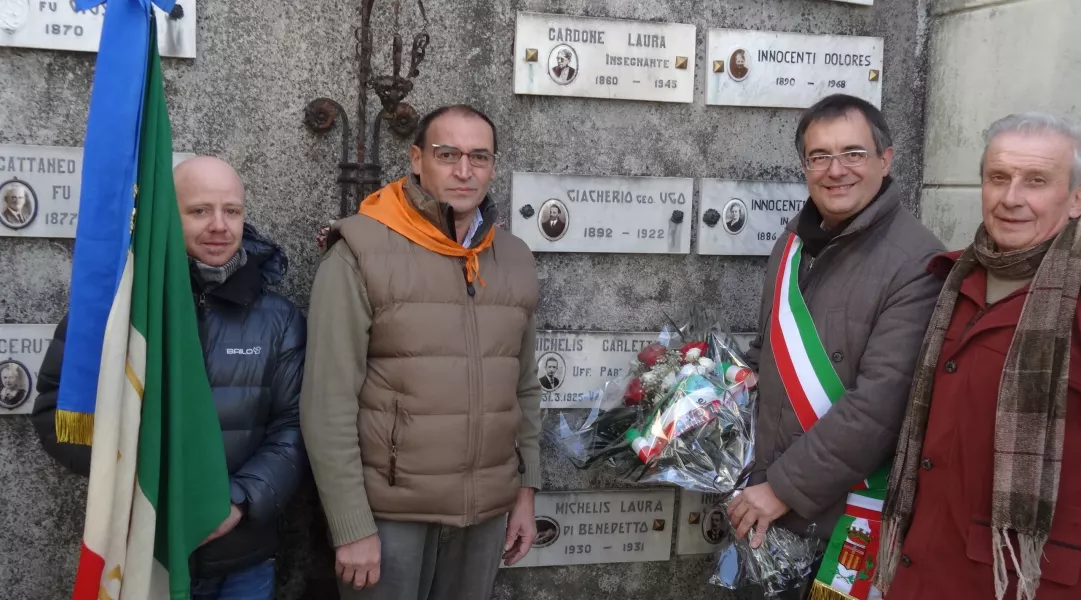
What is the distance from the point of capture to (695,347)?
2881mm

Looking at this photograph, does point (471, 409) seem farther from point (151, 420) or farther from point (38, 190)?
point (38, 190)

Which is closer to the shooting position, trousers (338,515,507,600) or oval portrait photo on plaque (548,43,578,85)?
trousers (338,515,507,600)

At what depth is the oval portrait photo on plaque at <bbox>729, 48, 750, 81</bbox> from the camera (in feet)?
11.3

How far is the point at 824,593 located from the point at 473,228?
147 centimetres

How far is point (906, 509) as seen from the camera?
2193 mm

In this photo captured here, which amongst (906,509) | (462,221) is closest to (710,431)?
(906,509)

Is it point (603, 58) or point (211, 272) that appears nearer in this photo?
point (211, 272)

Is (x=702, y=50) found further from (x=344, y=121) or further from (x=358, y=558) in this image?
(x=358, y=558)

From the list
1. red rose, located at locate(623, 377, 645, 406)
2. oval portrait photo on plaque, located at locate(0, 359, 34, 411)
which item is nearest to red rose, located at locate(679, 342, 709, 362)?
red rose, located at locate(623, 377, 645, 406)

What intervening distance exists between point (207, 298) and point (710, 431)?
58.7 inches

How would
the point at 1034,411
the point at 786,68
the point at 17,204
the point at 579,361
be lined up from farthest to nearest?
the point at 786,68 → the point at 579,361 → the point at 17,204 → the point at 1034,411

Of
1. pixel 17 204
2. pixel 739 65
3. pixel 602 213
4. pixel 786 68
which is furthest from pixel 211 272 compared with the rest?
pixel 786 68

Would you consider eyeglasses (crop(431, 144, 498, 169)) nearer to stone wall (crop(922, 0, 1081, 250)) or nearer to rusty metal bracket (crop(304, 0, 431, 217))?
rusty metal bracket (crop(304, 0, 431, 217))

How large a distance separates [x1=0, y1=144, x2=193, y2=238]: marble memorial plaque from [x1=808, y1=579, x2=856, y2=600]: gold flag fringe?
2606mm
